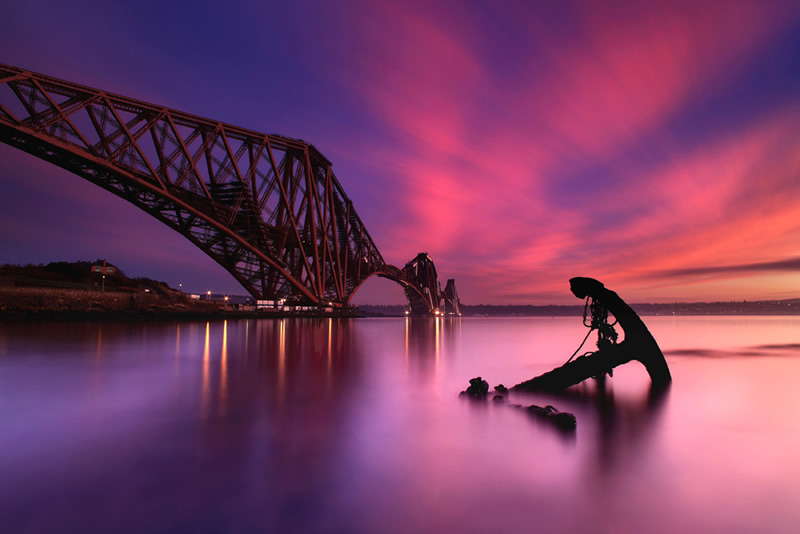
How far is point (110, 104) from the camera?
31.6 meters

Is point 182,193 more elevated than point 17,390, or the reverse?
point 182,193

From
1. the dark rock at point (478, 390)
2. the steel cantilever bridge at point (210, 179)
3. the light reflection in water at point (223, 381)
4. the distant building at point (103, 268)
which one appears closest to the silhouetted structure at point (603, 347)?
the dark rock at point (478, 390)

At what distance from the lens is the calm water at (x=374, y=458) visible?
366 cm

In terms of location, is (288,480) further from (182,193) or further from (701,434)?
(182,193)

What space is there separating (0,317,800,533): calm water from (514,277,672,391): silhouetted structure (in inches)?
23.9

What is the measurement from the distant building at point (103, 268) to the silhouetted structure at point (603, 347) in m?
79.5

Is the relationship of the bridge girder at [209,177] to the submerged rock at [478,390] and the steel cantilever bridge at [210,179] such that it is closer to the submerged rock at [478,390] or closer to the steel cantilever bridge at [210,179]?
the steel cantilever bridge at [210,179]

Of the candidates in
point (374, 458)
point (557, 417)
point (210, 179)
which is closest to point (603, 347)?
point (557, 417)

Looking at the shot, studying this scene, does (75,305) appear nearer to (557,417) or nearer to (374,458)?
(374,458)

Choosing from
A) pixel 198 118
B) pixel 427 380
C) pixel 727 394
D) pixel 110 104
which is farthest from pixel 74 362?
pixel 198 118

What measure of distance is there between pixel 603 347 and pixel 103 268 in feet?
271

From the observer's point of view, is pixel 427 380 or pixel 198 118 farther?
pixel 198 118

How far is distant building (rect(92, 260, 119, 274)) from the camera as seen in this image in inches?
2711

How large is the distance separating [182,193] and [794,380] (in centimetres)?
4111
